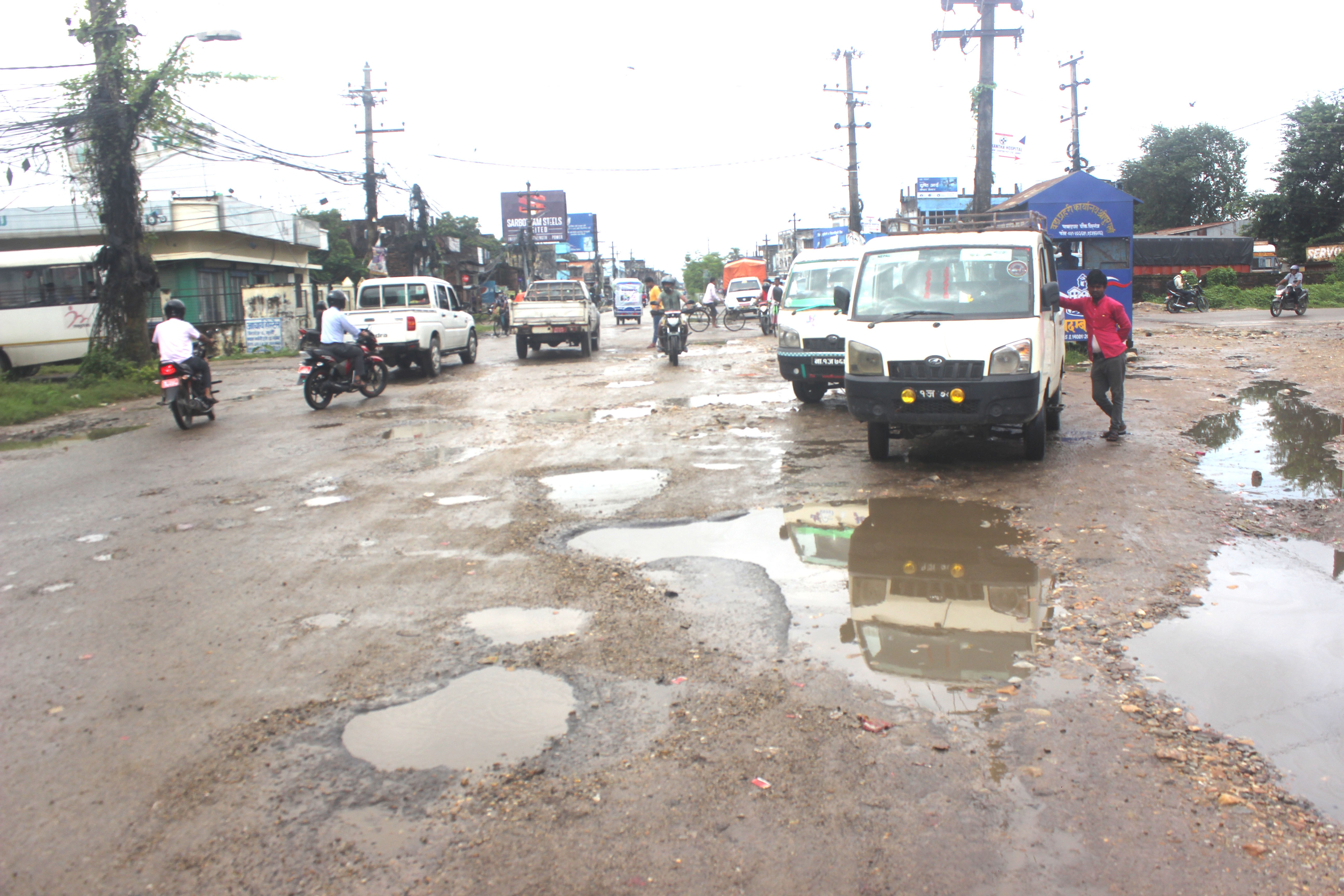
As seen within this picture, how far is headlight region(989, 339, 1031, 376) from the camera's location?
7.60m

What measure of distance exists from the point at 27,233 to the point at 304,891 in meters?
37.6

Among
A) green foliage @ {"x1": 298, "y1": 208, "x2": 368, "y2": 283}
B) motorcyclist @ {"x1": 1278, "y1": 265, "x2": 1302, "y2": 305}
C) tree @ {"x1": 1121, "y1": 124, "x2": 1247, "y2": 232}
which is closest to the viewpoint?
motorcyclist @ {"x1": 1278, "y1": 265, "x2": 1302, "y2": 305}

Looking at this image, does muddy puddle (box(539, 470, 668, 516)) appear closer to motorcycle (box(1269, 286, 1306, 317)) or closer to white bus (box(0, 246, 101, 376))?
white bus (box(0, 246, 101, 376))

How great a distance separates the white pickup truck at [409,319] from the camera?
17.4 m

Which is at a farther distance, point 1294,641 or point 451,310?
point 451,310

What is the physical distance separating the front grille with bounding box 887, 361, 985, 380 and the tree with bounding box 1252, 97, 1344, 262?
150ft

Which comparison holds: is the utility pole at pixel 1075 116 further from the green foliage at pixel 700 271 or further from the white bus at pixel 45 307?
the green foliage at pixel 700 271

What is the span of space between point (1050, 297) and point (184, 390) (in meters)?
10.4

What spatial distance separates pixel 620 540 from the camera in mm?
6207

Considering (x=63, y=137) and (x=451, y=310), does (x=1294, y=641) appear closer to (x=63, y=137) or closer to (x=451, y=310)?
(x=451, y=310)

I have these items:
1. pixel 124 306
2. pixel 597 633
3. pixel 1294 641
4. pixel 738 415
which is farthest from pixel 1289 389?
pixel 124 306

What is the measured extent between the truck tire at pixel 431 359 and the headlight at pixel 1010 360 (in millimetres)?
12506

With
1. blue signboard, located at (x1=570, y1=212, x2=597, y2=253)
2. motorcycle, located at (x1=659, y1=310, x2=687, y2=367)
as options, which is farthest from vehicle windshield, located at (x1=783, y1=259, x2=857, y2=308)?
blue signboard, located at (x1=570, y1=212, x2=597, y2=253)

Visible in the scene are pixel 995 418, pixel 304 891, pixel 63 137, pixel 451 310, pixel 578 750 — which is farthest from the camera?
pixel 451 310
